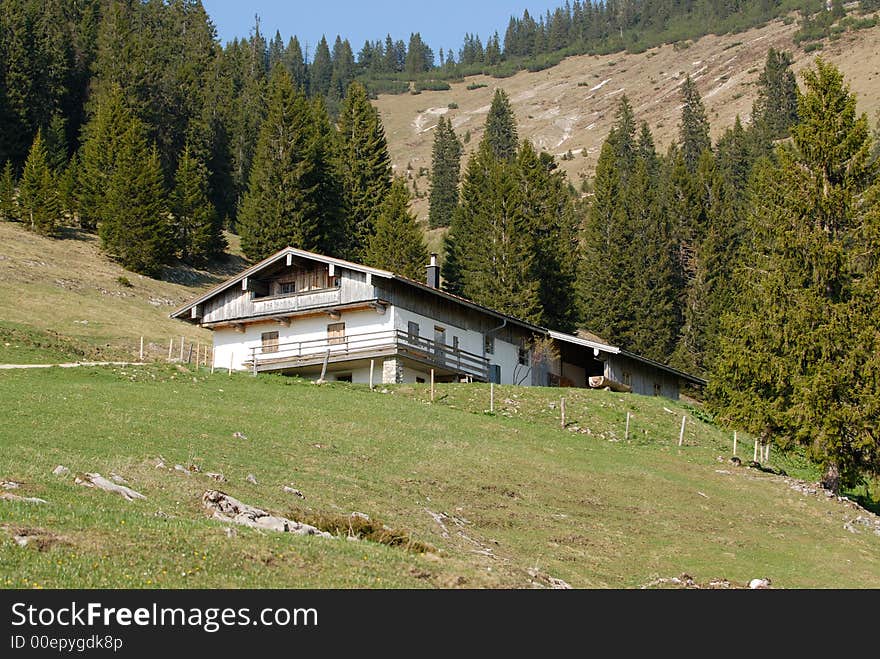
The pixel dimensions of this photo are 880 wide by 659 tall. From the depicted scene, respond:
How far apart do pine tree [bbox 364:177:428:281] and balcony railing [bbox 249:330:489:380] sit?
1941 centimetres

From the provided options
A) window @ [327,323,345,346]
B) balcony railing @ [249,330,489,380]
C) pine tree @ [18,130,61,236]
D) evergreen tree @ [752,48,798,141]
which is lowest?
balcony railing @ [249,330,489,380]

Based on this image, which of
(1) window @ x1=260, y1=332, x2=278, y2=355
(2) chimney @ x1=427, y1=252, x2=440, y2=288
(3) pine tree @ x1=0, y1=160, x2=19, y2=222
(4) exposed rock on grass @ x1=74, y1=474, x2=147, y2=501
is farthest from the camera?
(3) pine tree @ x1=0, y1=160, x2=19, y2=222

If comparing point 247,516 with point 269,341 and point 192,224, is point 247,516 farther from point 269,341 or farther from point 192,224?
point 192,224

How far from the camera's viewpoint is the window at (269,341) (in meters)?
55.5

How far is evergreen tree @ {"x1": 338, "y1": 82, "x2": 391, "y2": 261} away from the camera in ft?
296

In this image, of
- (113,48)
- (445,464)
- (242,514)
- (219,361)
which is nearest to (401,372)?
(219,361)

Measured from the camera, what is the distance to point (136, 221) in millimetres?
79188

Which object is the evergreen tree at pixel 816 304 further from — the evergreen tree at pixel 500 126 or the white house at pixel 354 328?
the evergreen tree at pixel 500 126

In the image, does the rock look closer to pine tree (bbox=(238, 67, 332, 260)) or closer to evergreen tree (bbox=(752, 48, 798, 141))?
pine tree (bbox=(238, 67, 332, 260))

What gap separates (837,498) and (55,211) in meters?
62.0

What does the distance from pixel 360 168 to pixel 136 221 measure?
21.5 m

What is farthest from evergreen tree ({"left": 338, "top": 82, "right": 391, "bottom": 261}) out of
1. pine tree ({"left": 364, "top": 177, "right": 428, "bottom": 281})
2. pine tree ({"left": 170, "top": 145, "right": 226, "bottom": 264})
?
pine tree ({"left": 170, "top": 145, "right": 226, "bottom": 264})

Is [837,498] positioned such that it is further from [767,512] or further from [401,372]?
[401,372]

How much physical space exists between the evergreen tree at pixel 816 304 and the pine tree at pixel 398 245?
3688 centimetres
